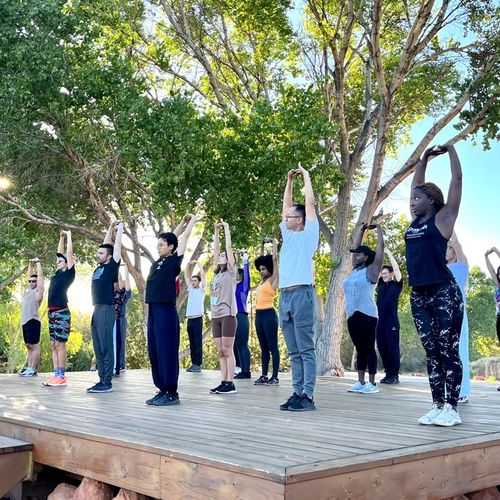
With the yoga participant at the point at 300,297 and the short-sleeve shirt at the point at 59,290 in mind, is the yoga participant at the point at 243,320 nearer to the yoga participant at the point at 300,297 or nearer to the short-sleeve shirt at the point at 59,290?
the short-sleeve shirt at the point at 59,290

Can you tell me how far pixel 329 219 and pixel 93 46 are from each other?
844 cm

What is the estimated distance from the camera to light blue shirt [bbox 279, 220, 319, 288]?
5.38m

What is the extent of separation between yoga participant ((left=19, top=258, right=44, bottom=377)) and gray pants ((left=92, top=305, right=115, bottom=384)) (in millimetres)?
3256

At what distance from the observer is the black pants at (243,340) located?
372 inches

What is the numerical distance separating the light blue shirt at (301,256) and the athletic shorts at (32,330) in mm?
6496

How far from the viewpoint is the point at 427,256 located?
4508 millimetres

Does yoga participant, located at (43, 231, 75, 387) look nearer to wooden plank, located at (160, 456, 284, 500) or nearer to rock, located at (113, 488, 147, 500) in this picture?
rock, located at (113, 488, 147, 500)

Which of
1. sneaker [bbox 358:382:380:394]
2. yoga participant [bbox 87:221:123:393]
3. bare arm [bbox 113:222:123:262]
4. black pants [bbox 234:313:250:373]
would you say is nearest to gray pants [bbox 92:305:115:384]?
yoga participant [bbox 87:221:123:393]

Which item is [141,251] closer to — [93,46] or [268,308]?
[93,46]

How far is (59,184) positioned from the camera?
53.3 ft

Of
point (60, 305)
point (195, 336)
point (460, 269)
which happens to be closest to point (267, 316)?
point (60, 305)

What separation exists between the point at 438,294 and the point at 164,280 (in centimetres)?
251

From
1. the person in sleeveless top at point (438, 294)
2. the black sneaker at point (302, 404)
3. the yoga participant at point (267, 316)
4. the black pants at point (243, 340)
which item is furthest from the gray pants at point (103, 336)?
the person in sleeveless top at point (438, 294)

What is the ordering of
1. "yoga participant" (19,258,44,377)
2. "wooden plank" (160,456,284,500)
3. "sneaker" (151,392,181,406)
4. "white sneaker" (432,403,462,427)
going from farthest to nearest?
"yoga participant" (19,258,44,377)
"sneaker" (151,392,181,406)
"white sneaker" (432,403,462,427)
"wooden plank" (160,456,284,500)
